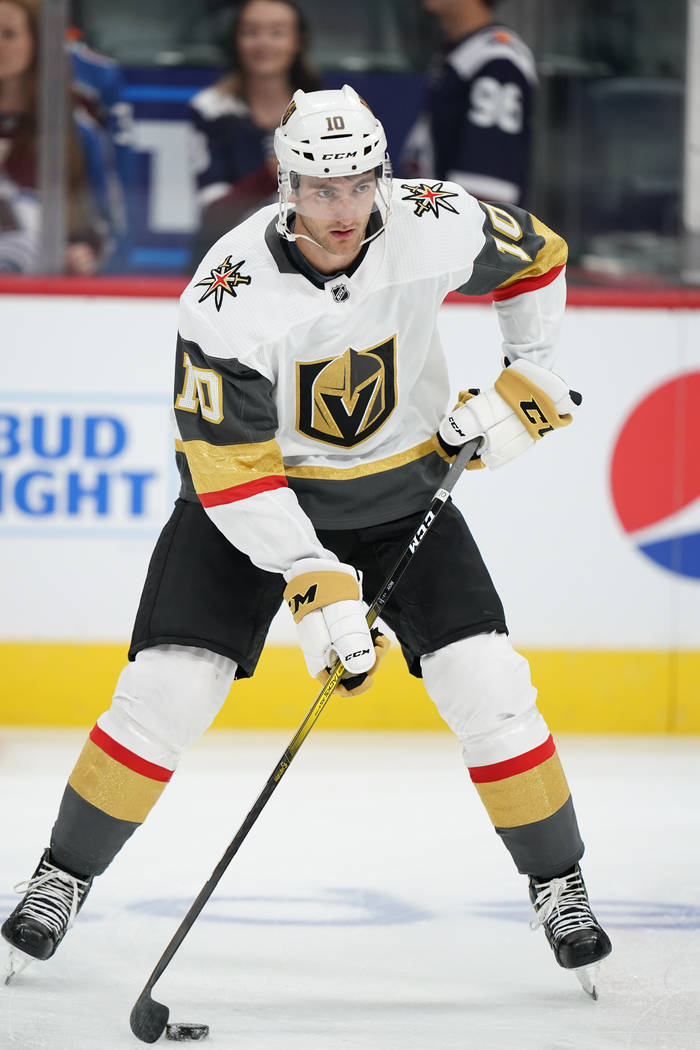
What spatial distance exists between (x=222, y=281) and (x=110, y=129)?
194cm

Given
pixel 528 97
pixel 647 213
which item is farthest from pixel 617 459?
pixel 528 97

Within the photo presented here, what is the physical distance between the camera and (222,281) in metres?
2.17

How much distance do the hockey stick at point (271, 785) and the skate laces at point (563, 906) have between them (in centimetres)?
43

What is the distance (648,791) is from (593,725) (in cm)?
47

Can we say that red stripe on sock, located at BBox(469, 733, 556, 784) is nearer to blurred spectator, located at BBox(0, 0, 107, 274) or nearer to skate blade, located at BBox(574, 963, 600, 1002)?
skate blade, located at BBox(574, 963, 600, 1002)

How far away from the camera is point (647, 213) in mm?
3949

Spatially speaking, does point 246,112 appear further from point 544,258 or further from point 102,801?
point 102,801

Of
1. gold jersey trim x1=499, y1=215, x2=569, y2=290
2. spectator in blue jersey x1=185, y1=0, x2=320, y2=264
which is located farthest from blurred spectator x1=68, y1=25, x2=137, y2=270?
gold jersey trim x1=499, y1=215, x2=569, y2=290

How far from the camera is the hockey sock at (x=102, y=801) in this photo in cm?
220

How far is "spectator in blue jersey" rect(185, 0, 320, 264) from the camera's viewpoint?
151 inches

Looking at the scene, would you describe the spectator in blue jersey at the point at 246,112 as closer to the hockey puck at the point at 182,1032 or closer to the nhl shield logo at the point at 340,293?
the nhl shield logo at the point at 340,293

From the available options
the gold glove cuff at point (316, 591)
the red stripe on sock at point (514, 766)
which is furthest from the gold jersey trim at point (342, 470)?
the red stripe on sock at point (514, 766)

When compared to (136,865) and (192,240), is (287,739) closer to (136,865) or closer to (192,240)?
(136,865)

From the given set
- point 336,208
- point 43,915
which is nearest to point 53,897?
point 43,915
